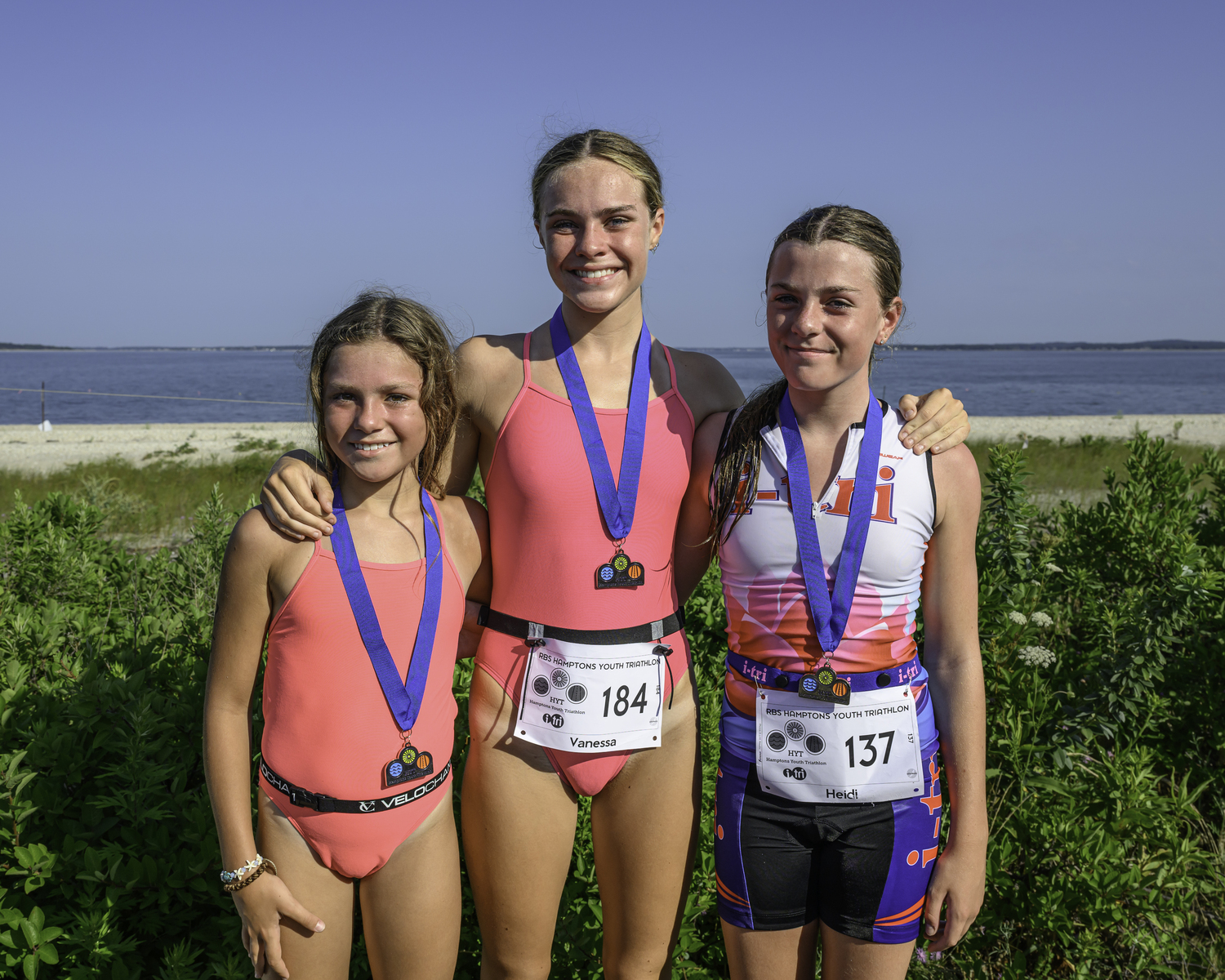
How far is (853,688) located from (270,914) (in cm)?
155

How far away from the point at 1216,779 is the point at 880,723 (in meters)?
2.83

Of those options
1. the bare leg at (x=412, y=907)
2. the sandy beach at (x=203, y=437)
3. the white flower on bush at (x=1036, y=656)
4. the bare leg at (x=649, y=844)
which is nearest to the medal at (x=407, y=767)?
the bare leg at (x=412, y=907)

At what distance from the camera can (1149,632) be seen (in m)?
3.87

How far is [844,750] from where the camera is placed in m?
2.21

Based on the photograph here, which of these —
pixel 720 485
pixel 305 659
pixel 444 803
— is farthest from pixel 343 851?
pixel 720 485

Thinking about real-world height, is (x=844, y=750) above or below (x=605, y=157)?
below

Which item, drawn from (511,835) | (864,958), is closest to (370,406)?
(511,835)

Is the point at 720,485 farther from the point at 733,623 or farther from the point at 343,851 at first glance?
the point at 343,851

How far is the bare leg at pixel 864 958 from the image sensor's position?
Answer: 2232 millimetres

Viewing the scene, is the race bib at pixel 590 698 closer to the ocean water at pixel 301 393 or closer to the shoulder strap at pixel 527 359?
the shoulder strap at pixel 527 359

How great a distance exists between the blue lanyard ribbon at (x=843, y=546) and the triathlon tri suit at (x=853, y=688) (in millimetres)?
20

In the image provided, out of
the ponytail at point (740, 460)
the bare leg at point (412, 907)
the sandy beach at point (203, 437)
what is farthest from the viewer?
the sandy beach at point (203, 437)

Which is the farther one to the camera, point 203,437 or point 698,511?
point 203,437

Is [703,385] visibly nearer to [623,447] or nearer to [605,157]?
[623,447]
